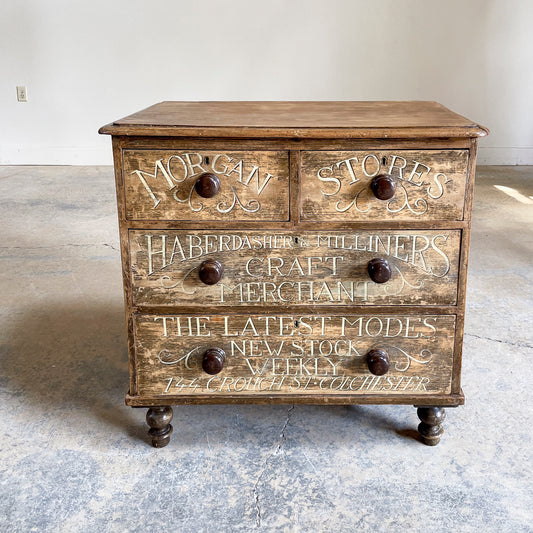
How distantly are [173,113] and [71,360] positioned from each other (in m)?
0.88

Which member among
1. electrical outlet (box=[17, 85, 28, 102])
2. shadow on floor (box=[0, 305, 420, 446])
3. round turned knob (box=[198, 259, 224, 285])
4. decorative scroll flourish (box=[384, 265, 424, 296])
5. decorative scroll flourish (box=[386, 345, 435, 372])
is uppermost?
electrical outlet (box=[17, 85, 28, 102])

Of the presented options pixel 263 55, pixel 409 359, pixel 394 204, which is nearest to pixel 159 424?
pixel 409 359

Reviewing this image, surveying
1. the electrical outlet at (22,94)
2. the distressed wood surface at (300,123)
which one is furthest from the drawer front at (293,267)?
the electrical outlet at (22,94)

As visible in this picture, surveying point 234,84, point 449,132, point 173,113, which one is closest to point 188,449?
point 173,113

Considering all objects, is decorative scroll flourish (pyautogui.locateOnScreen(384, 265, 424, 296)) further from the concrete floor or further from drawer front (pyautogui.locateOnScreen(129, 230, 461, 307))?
the concrete floor

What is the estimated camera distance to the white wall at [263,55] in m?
4.80

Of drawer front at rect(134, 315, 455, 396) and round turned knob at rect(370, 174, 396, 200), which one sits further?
drawer front at rect(134, 315, 455, 396)

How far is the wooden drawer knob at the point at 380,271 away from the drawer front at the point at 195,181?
224mm

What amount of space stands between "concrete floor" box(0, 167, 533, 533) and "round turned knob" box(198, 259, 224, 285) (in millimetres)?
439

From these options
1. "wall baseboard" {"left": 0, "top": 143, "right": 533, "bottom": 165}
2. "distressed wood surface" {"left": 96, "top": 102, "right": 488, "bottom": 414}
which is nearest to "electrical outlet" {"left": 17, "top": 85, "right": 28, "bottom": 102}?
"wall baseboard" {"left": 0, "top": 143, "right": 533, "bottom": 165}

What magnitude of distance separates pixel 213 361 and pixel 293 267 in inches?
11.3

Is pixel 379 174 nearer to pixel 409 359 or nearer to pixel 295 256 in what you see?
pixel 295 256

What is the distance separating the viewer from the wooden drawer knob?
1394 mm

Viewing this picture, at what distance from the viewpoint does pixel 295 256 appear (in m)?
1.43
